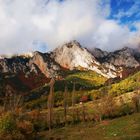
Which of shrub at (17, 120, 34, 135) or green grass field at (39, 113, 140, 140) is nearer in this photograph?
shrub at (17, 120, 34, 135)

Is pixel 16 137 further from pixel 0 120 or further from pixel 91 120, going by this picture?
pixel 91 120

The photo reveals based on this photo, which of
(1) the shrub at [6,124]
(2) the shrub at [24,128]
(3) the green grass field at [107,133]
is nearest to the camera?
(1) the shrub at [6,124]

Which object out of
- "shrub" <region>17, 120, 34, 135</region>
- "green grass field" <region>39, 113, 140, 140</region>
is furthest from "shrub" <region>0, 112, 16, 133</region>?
"green grass field" <region>39, 113, 140, 140</region>

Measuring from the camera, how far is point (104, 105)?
545ft

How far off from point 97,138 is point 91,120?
67988 millimetres

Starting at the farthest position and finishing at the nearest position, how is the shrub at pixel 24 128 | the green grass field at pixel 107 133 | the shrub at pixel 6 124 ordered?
1. the green grass field at pixel 107 133
2. the shrub at pixel 24 128
3. the shrub at pixel 6 124

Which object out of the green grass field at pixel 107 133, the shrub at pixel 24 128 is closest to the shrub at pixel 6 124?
the shrub at pixel 24 128

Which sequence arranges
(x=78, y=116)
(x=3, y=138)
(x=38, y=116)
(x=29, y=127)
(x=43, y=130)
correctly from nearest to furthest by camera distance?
(x=3, y=138)
(x=29, y=127)
(x=43, y=130)
(x=38, y=116)
(x=78, y=116)

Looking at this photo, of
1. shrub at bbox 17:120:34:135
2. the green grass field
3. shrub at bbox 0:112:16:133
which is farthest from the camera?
the green grass field

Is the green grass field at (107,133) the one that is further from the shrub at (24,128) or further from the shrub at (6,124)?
the shrub at (6,124)

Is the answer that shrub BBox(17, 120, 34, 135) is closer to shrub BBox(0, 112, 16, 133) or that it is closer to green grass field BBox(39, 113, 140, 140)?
shrub BBox(0, 112, 16, 133)

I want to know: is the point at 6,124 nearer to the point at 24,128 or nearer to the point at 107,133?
the point at 24,128

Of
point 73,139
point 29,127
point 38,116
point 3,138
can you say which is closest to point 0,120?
point 3,138

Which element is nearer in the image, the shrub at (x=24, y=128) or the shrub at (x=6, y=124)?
the shrub at (x=6, y=124)
